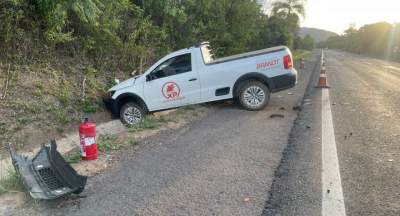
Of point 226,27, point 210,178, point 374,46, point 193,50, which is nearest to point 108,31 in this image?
point 193,50

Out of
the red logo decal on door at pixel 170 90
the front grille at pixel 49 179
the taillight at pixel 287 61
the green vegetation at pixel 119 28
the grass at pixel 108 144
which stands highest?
the green vegetation at pixel 119 28

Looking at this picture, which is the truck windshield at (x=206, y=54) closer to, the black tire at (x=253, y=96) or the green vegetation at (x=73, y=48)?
the black tire at (x=253, y=96)

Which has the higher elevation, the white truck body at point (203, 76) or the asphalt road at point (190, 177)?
the white truck body at point (203, 76)

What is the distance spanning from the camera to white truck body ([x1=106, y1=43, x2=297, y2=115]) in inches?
396

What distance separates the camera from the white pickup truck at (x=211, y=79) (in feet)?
33.0

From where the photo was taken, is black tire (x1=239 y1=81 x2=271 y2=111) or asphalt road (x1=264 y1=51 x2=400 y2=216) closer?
asphalt road (x1=264 y1=51 x2=400 y2=216)

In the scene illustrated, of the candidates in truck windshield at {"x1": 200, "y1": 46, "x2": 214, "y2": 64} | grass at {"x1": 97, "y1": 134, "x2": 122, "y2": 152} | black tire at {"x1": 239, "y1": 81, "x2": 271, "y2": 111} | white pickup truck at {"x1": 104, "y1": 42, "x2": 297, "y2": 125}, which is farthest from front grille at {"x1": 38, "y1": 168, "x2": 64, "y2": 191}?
black tire at {"x1": 239, "y1": 81, "x2": 271, "y2": 111}

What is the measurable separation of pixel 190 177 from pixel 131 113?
5919mm

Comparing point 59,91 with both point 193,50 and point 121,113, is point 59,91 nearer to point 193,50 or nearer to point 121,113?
point 121,113

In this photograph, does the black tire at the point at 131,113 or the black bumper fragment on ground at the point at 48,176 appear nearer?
the black bumper fragment on ground at the point at 48,176

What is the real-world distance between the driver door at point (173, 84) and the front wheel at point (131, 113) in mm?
367

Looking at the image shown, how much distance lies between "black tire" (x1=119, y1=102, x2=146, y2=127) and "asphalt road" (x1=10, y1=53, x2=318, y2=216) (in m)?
2.78

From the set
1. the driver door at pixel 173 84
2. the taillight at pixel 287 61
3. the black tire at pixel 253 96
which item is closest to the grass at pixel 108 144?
the driver door at pixel 173 84

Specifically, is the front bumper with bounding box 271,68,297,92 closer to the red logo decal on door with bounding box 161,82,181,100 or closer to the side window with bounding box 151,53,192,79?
the side window with bounding box 151,53,192,79
